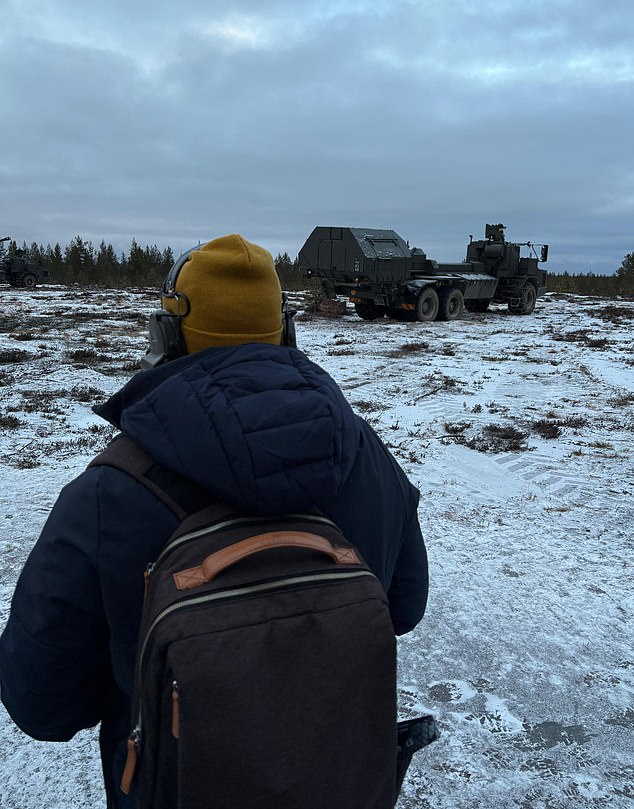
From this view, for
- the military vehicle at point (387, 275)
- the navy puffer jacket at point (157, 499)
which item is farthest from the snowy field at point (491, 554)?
the military vehicle at point (387, 275)

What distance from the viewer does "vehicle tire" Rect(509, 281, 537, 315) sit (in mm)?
20531

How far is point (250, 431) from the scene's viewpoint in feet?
3.19

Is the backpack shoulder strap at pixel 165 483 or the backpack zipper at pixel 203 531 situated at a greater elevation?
the backpack shoulder strap at pixel 165 483

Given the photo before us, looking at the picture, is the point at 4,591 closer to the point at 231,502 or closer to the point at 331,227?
the point at 231,502

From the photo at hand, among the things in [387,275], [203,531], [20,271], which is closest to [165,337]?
[203,531]

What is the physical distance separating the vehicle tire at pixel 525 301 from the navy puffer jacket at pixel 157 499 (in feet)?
68.2

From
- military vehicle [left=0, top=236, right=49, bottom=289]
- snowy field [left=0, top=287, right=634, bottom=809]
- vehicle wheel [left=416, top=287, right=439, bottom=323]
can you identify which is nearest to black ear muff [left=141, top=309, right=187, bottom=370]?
snowy field [left=0, top=287, right=634, bottom=809]

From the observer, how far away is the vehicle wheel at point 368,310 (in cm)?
1764

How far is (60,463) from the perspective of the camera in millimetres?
5070

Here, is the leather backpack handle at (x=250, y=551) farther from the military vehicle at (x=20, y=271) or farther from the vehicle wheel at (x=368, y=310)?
the military vehicle at (x=20, y=271)

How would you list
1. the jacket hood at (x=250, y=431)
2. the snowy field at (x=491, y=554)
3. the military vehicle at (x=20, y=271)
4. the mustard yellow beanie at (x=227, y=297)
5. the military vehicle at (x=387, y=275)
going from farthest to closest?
the military vehicle at (x=20, y=271)
the military vehicle at (x=387, y=275)
the snowy field at (x=491, y=554)
the mustard yellow beanie at (x=227, y=297)
the jacket hood at (x=250, y=431)

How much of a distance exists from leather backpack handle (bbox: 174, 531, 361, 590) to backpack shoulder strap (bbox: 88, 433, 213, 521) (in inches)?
4.5

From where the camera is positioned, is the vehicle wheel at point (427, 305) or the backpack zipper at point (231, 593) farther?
the vehicle wheel at point (427, 305)

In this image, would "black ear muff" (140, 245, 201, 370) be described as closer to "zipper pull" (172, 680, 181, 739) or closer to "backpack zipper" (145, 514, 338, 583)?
"backpack zipper" (145, 514, 338, 583)
